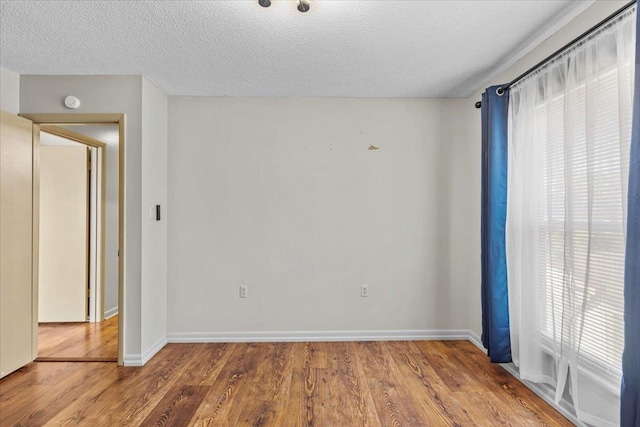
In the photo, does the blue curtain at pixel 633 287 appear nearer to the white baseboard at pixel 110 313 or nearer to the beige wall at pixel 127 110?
the beige wall at pixel 127 110

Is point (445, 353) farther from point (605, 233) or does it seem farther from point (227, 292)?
point (227, 292)

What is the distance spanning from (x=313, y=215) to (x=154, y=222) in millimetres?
1486

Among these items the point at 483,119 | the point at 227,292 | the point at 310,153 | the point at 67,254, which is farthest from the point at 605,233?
the point at 67,254

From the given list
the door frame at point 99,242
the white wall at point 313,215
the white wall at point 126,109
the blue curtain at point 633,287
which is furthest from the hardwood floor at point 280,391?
the door frame at point 99,242

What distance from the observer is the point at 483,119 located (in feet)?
9.46

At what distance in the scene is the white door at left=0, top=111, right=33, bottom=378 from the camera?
2691mm

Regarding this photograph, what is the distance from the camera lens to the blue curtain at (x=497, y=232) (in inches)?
107

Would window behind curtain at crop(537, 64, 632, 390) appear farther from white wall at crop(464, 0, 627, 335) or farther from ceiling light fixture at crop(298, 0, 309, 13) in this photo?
A: ceiling light fixture at crop(298, 0, 309, 13)

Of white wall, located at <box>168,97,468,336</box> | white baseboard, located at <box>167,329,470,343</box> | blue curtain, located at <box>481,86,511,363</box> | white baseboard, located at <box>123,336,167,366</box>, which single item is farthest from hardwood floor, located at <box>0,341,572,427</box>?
white wall, located at <box>168,97,468,336</box>

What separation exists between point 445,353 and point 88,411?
9.12 feet

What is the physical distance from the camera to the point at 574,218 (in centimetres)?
206

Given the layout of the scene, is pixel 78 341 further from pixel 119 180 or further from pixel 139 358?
pixel 119 180

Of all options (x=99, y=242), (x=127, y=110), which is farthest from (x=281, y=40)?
(x=99, y=242)

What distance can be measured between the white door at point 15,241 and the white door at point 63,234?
1.28 meters
